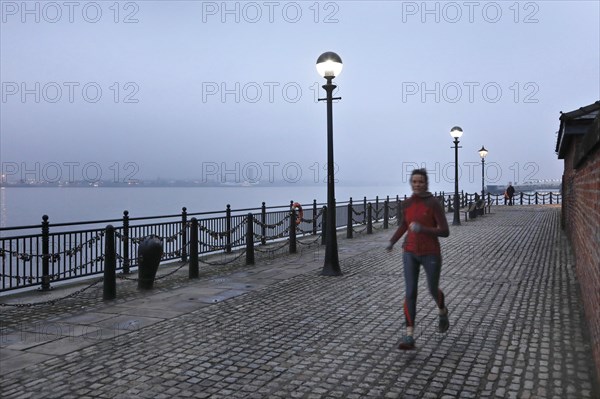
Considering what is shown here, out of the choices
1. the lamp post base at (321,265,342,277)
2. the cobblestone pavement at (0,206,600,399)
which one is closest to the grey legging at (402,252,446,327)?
the cobblestone pavement at (0,206,600,399)

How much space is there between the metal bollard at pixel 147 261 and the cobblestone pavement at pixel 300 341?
1.01ft

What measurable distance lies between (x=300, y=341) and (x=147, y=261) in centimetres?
469

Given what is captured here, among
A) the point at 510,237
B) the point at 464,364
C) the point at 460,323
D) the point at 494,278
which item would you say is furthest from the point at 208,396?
the point at 510,237

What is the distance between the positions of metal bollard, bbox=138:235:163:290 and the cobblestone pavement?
0.31 meters

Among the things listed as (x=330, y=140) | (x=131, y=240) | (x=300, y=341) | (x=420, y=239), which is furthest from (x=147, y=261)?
(x=420, y=239)

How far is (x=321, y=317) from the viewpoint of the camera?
745 centimetres

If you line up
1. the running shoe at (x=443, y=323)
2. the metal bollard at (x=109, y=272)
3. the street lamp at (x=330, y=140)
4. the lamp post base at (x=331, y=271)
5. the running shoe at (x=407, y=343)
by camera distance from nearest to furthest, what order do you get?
the running shoe at (x=407, y=343) → the running shoe at (x=443, y=323) → the metal bollard at (x=109, y=272) → the lamp post base at (x=331, y=271) → the street lamp at (x=330, y=140)

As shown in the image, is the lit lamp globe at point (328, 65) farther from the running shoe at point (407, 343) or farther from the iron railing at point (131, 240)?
the running shoe at point (407, 343)

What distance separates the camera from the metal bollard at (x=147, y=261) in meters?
9.84

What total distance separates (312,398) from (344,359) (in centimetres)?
110

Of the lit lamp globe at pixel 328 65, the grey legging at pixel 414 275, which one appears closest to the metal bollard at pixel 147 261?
the lit lamp globe at pixel 328 65

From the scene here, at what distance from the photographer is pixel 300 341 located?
20.5 ft

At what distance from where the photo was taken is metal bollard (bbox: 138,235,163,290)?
9.84 meters

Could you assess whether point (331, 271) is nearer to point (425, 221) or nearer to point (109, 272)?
point (109, 272)
